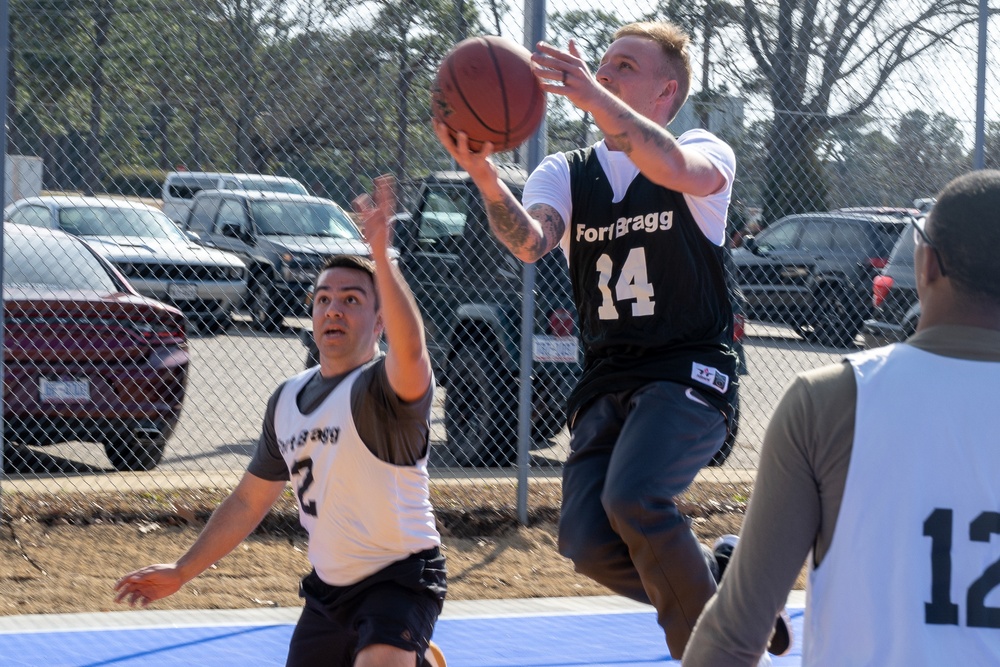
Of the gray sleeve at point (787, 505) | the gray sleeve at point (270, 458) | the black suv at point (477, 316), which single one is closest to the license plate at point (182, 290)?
the black suv at point (477, 316)

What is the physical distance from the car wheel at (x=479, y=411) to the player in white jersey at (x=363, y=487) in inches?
147

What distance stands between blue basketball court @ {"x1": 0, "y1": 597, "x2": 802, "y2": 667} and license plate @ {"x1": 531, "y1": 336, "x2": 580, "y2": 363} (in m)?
1.45

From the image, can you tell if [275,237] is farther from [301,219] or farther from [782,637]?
[782,637]

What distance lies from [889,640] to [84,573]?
4.98m

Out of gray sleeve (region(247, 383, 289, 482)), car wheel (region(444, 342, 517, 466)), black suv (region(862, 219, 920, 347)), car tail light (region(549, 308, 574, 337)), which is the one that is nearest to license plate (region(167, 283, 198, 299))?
car wheel (region(444, 342, 517, 466))

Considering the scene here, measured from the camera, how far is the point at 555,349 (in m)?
6.77

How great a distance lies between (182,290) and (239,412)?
110cm

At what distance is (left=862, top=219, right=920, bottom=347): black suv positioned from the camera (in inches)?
354

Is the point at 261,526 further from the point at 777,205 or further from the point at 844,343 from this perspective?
the point at 844,343

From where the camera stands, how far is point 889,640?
182 centimetres

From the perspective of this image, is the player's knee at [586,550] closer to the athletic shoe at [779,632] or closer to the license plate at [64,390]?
the athletic shoe at [779,632]

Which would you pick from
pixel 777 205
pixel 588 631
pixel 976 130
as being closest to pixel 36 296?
pixel 588 631

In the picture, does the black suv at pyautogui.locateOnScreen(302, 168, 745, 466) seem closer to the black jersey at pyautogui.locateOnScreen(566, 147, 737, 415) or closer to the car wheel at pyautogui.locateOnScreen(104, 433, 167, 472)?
the car wheel at pyautogui.locateOnScreen(104, 433, 167, 472)

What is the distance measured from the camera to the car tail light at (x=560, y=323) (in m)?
7.17
